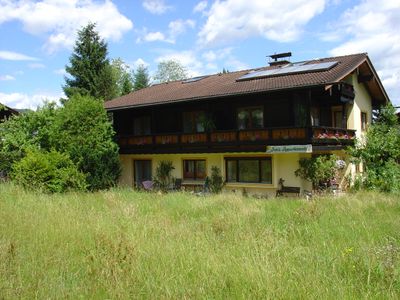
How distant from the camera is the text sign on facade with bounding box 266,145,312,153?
54.9ft

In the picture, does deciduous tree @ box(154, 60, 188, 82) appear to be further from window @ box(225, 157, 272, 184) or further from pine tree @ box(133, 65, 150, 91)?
window @ box(225, 157, 272, 184)

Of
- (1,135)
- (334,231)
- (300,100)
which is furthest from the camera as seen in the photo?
(1,135)

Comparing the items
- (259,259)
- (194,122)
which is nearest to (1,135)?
(194,122)

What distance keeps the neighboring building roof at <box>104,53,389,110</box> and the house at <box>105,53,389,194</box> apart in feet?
0.19

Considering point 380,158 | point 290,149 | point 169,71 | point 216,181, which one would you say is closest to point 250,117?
point 216,181

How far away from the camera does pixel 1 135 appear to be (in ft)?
70.8

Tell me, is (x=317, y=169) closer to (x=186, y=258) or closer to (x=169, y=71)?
(x=186, y=258)

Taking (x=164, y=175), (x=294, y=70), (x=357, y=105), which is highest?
(x=294, y=70)

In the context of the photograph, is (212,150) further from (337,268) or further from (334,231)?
(337,268)

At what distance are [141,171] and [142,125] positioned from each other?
10.3ft

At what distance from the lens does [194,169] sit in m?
21.8

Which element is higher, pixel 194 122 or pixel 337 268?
pixel 194 122

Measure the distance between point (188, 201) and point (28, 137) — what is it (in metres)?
13.6

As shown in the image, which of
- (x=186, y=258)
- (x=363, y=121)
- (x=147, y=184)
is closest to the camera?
(x=186, y=258)
